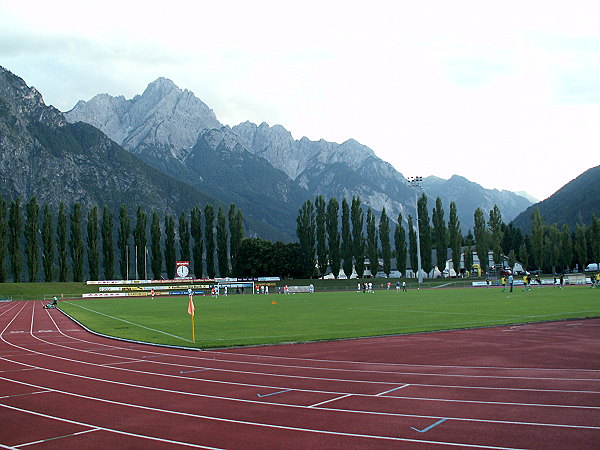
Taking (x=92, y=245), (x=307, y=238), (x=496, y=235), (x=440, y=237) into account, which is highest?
(x=92, y=245)

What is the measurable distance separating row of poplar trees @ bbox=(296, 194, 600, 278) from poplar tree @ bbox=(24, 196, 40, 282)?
49254mm

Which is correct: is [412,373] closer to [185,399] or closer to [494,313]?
[185,399]

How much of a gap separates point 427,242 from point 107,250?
62279 mm

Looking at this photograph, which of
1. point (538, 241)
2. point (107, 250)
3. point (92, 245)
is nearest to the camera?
point (92, 245)

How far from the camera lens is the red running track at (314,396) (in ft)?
27.4

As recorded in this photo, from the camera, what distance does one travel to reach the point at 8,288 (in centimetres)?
7612

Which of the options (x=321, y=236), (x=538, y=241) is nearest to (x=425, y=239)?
(x=321, y=236)

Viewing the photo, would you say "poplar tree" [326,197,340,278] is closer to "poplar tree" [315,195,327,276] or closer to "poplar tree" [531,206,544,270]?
"poplar tree" [315,195,327,276]

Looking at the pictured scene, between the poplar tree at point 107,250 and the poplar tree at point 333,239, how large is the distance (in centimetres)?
4178

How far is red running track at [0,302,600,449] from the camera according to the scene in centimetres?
834

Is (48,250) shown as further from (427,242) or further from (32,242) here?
(427,242)

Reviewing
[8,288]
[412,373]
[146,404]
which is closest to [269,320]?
[412,373]

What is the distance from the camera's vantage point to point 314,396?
11016 mm

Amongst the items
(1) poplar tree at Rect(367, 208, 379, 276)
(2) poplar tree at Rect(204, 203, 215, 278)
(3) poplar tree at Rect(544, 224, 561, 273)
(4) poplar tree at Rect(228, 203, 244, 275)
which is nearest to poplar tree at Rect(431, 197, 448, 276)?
(1) poplar tree at Rect(367, 208, 379, 276)
